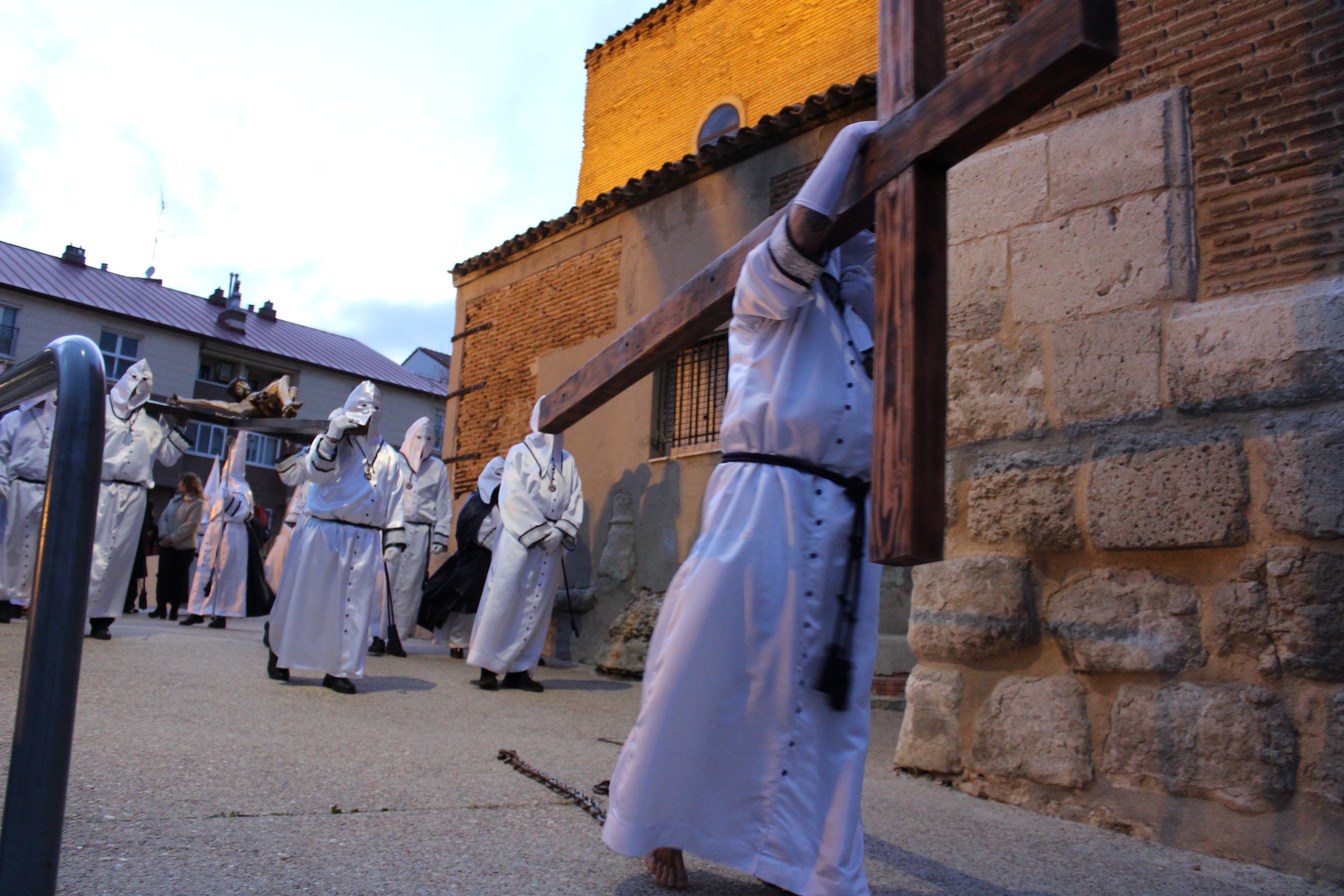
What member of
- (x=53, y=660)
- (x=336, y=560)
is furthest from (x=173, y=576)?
(x=53, y=660)

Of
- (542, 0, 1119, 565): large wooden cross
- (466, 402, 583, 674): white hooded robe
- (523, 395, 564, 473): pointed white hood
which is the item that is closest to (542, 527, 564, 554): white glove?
(466, 402, 583, 674): white hooded robe

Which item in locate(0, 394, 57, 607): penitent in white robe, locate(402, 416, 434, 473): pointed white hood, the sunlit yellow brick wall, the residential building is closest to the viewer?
locate(0, 394, 57, 607): penitent in white robe

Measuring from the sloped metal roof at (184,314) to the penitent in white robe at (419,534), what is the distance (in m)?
24.3

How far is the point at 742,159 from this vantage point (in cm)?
828

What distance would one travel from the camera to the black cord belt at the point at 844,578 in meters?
2.19

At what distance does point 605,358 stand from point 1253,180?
234cm

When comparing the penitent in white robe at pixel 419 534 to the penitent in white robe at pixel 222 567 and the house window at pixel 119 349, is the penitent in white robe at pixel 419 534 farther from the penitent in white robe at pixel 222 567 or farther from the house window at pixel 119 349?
the house window at pixel 119 349

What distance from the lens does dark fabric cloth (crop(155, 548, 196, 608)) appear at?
1170 cm

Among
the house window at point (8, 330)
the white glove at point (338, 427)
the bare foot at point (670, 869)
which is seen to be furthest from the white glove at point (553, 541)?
the house window at point (8, 330)

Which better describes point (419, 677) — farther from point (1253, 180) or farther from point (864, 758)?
point (1253, 180)

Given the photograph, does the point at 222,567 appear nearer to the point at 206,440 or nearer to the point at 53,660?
the point at 53,660

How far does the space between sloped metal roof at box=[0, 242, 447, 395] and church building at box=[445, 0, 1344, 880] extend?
31160 millimetres

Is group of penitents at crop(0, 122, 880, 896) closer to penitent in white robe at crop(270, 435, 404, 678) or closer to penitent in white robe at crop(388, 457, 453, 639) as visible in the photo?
penitent in white robe at crop(270, 435, 404, 678)

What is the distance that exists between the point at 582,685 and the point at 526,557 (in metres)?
1.08
